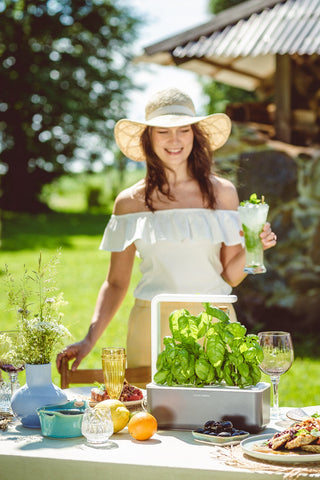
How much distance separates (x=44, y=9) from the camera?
70.4 feet

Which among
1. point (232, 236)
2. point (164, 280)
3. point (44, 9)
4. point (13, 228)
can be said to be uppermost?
point (44, 9)

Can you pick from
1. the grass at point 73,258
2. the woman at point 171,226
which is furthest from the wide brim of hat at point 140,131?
the grass at point 73,258

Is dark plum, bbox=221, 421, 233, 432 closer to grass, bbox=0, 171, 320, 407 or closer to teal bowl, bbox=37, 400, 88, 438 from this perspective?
teal bowl, bbox=37, 400, 88, 438

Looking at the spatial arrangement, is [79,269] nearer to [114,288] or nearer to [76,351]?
[114,288]

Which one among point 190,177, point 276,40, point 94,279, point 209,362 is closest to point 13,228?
point 94,279

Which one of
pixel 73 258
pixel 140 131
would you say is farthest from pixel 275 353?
pixel 73 258

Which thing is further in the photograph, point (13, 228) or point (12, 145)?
point (12, 145)

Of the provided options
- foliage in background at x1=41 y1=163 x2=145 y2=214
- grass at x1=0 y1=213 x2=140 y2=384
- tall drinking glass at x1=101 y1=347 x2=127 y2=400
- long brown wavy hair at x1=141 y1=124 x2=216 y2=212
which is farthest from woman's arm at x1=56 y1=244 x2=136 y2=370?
foliage in background at x1=41 y1=163 x2=145 y2=214

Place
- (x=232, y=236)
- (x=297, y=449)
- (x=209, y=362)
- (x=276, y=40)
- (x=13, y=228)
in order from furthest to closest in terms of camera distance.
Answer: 1. (x=13, y=228)
2. (x=276, y=40)
3. (x=232, y=236)
4. (x=209, y=362)
5. (x=297, y=449)

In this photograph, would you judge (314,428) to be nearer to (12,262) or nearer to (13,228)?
(12,262)

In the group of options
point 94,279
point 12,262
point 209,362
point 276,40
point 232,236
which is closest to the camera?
point 209,362

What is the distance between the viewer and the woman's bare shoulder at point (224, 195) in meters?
3.46

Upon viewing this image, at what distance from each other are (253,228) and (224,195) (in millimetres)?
725

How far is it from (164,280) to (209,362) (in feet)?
3.38
